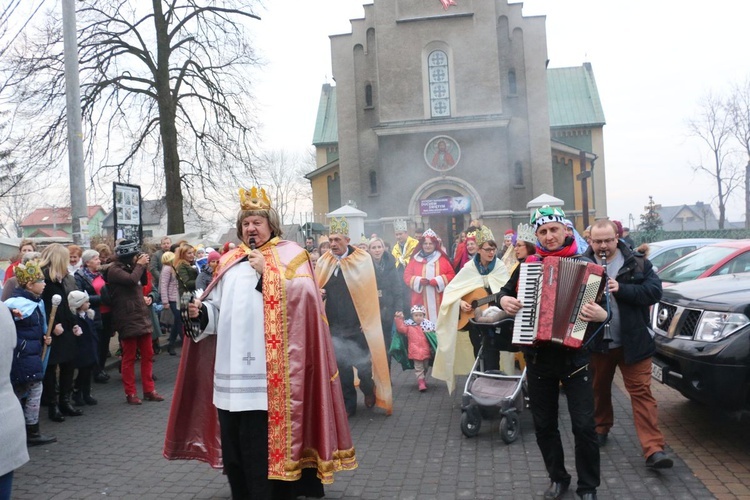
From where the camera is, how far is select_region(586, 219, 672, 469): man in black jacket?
543 centimetres

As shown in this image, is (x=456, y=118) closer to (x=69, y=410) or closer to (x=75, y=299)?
(x=75, y=299)

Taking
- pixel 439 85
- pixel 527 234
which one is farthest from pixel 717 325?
pixel 439 85

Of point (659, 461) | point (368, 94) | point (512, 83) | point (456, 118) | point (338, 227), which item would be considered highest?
point (368, 94)

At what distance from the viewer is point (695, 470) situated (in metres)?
5.52

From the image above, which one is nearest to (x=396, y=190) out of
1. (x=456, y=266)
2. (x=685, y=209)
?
(x=456, y=266)

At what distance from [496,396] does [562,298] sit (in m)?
2.43

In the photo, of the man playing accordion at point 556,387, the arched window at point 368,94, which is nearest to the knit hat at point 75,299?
the man playing accordion at point 556,387

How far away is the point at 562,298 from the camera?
4.62 metres

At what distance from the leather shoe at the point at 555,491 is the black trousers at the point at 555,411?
35 mm

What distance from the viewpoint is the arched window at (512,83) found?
33.4 metres

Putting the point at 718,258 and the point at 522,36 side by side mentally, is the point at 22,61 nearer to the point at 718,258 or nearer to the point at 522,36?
the point at 718,258

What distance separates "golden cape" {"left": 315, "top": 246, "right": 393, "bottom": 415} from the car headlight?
324 cm

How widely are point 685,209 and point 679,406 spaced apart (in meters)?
107

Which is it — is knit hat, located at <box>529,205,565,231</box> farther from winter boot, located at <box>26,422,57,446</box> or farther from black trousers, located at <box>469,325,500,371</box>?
winter boot, located at <box>26,422,57,446</box>
